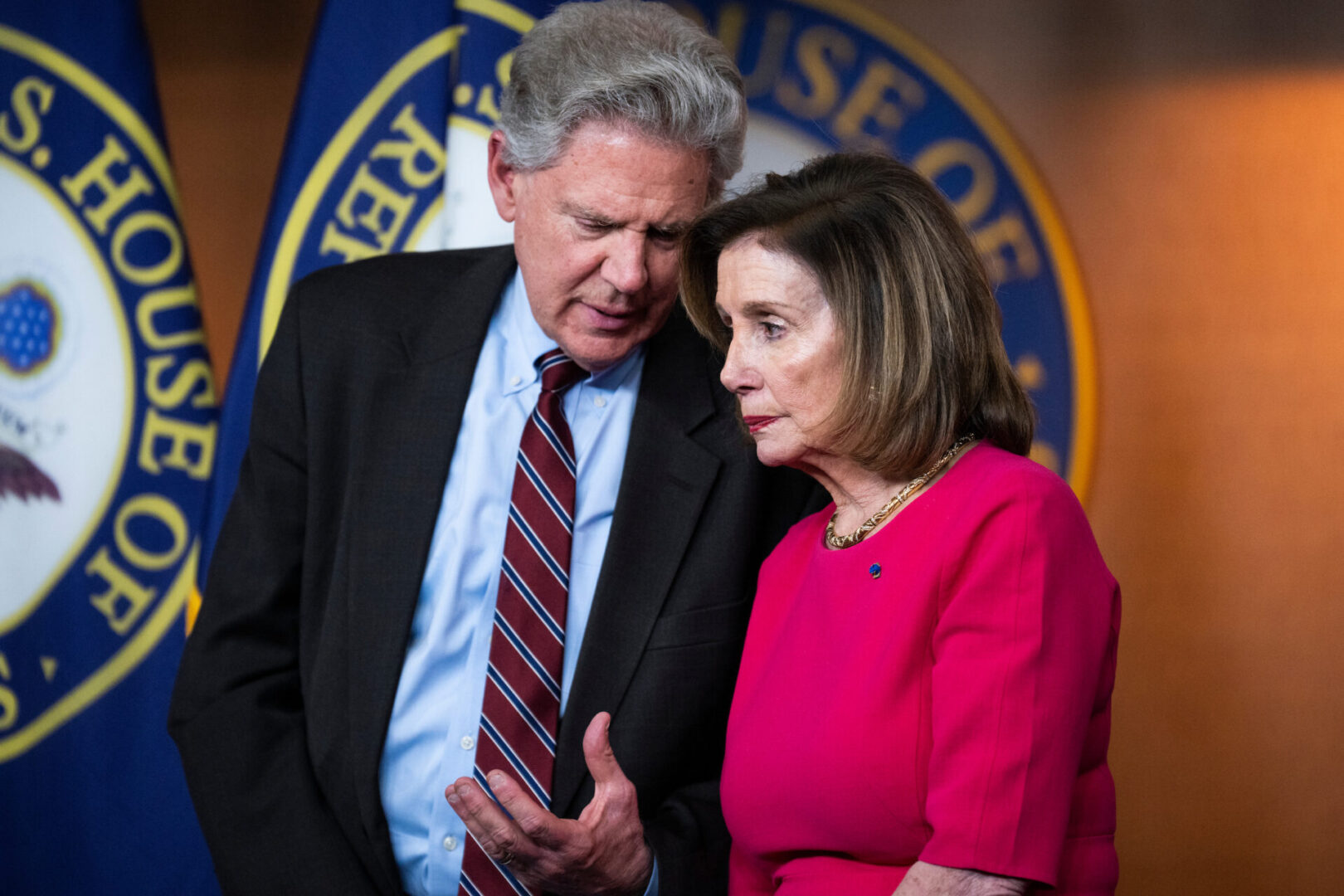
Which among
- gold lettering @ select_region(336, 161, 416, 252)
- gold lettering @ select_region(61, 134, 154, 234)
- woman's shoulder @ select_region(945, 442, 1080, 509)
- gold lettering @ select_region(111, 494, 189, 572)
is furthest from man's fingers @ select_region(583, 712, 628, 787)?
gold lettering @ select_region(61, 134, 154, 234)

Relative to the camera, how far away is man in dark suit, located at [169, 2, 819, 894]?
5.27 feet

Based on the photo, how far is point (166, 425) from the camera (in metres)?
2.53

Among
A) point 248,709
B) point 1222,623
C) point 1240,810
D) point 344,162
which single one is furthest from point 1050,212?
point 248,709

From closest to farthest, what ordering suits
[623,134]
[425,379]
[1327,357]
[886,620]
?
[886,620] → [623,134] → [425,379] → [1327,357]

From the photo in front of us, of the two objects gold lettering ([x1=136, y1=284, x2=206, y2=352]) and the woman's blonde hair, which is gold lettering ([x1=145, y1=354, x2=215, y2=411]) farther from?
the woman's blonde hair

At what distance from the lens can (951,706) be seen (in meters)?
1.15

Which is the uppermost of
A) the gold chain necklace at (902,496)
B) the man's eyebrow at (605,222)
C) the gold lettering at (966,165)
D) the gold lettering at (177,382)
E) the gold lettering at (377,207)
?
the gold lettering at (377,207)

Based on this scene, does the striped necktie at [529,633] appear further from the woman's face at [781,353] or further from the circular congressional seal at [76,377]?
the circular congressional seal at [76,377]

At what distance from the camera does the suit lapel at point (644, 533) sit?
1.61 meters

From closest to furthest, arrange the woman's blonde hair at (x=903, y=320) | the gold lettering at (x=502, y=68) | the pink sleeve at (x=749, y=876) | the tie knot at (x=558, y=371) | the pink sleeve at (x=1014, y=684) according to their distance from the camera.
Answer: the pink sleeve at (x=1014, y=684), the woman's blonde hair at (x=903, y=320), the pink sleeve at (x=749, y=876), the tie knot at (x=558, y=371), the gold lettering at (x=502, y=68)

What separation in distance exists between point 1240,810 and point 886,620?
5.27ft

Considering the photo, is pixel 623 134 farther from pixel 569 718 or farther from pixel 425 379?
pixel 569 718

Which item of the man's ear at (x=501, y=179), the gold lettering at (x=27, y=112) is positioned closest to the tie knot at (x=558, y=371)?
the man's ear at (x=501, y=179)

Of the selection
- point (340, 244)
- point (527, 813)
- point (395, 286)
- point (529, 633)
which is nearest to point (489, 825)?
point (527, 813)
